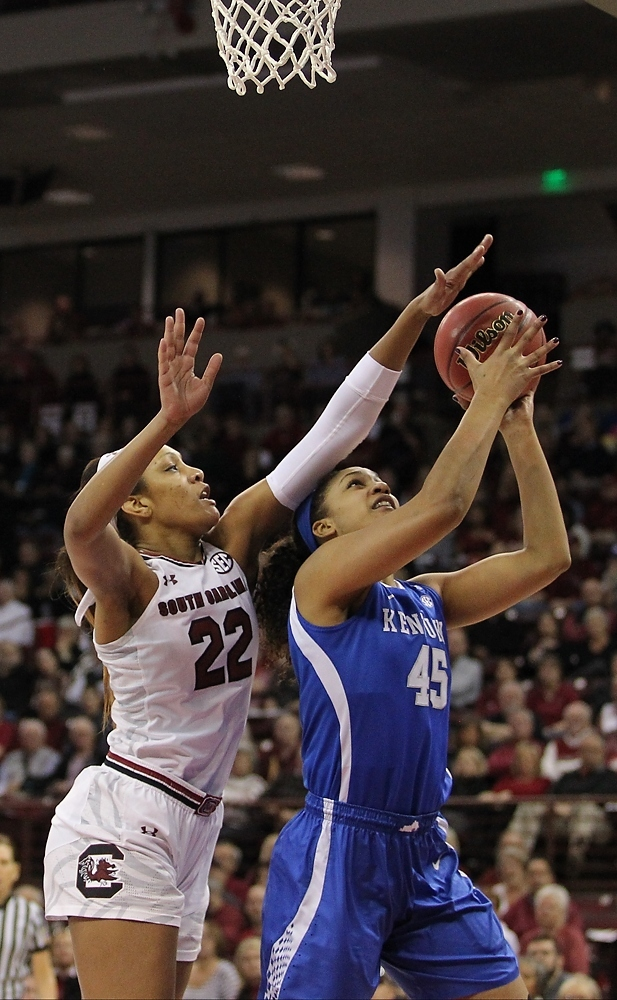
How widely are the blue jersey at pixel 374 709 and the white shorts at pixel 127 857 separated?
422 millimetres

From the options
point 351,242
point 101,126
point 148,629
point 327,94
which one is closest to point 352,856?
point 148,629

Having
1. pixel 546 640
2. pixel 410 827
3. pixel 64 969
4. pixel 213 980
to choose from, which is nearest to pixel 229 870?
pixel 64 969

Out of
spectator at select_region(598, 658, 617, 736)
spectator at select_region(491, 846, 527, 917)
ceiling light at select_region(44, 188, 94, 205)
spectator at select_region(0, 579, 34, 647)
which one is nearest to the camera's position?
spectator at select_region(491, 846, 527, 917)

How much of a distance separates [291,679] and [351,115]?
499 inches

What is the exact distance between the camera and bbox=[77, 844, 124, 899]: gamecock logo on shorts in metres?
3.81

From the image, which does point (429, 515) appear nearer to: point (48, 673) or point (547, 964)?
point (547, 964)

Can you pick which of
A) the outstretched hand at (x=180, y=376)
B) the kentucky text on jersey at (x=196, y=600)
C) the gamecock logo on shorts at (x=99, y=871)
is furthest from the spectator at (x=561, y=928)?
the outstretched hand at (x=180, y=376)

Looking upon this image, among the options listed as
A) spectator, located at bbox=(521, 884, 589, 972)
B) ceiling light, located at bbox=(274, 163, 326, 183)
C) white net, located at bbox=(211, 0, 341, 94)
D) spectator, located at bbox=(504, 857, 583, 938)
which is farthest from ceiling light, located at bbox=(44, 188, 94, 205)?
white net, located at bbox=(211, 0, 341, 94)

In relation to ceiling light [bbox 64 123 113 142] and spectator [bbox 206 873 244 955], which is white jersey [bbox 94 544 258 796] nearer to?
spectator [bbox 206 873 244 955]

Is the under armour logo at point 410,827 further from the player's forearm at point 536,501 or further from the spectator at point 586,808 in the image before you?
the spectator at point 586,808

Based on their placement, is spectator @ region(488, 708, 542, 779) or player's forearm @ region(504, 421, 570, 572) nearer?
player's forearm @ region(504, 421, 570, 572)

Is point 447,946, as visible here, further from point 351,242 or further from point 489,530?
point 351,242

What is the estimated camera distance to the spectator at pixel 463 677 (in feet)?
36.1

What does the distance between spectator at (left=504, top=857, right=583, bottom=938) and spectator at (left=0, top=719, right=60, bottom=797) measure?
14.3ft
